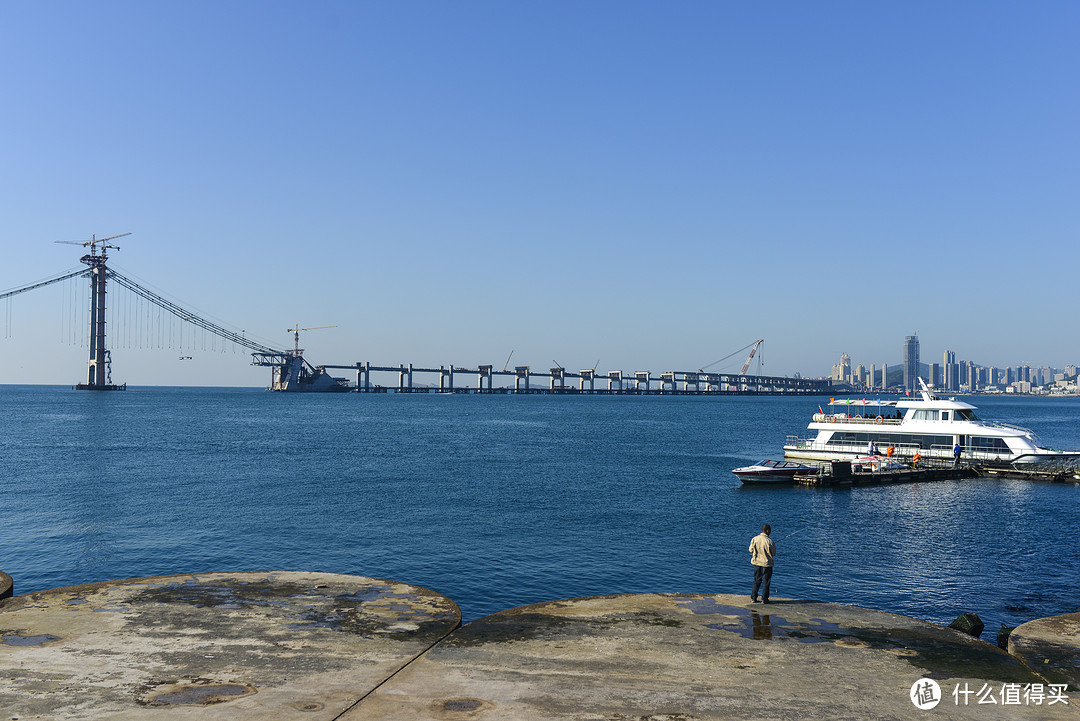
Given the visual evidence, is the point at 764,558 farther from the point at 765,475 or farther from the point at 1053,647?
the point at 765,475

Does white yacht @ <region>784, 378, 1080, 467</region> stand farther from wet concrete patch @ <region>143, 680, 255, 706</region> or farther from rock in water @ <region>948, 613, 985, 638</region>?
wet concrete patch @ <region>143, 680, 255, 706</region>

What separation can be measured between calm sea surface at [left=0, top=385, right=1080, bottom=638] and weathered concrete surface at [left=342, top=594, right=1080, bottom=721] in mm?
9606

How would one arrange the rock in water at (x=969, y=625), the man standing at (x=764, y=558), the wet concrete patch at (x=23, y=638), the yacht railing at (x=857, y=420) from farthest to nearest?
the yacht railing at (x=857, y=420) → the rock in water at (x=969, y=625) → the man standing at (x=764, y=558) → the wet concrete patch at (x=23, y=638)

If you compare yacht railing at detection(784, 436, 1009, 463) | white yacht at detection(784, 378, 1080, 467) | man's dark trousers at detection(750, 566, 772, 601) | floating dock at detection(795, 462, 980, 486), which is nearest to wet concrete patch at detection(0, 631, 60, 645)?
man's dark trousers at detection(750, 566, 772, 601)

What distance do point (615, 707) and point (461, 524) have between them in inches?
1220

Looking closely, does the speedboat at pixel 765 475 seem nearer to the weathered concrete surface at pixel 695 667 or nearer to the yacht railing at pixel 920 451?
the yacht railing at pixel 920 451

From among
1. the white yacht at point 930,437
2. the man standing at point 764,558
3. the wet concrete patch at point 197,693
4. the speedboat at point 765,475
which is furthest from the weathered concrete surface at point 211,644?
the white yacht at point 930,437

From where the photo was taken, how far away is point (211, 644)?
1515 centimetres

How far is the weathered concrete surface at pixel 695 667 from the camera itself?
12.1 meters

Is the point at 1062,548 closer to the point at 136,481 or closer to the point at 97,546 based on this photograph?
the point at 97,546

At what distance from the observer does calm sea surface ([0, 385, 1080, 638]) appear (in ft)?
99.2

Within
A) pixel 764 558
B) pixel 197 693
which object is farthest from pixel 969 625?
pixel 197 693

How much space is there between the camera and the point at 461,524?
42375 millimetres

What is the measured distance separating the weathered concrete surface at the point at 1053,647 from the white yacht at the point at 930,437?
54883mm
